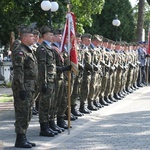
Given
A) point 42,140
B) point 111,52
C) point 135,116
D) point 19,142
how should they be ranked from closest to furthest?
point 19,142 → point 42,140 → point 135,116 → point 111,52

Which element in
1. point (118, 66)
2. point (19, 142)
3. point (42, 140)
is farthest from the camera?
point (118, 66)

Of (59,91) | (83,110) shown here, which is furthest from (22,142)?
(83,110)

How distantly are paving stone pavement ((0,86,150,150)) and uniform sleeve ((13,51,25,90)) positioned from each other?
3.35ft

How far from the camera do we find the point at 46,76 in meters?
8.61

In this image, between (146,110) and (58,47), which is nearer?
(58,47)

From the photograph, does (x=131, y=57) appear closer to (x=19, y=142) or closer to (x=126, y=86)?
(x=126, y=86)

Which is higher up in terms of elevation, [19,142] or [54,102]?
[54,102]

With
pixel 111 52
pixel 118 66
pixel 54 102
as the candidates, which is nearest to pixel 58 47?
pixel 54 102

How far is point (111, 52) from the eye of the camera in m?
14.3

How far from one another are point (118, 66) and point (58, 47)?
6001mm

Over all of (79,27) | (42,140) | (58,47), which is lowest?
(42,140)

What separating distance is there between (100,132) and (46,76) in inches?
66.8

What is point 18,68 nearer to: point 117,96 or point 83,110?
point 83,110

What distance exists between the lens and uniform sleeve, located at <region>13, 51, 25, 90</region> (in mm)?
7637
